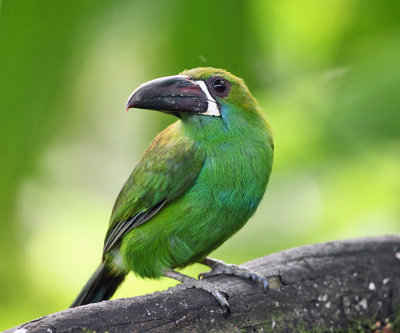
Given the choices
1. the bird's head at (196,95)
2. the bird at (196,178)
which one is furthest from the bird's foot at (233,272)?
the bird's head at (196,95)

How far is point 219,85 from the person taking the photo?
343 cm

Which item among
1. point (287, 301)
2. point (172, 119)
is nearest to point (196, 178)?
point (287, 301)

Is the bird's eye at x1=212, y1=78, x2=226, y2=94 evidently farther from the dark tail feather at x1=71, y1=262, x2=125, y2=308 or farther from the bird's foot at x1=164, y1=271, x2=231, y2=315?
the dark tail feather at x1=71, y1=262, x2=125, y2=308

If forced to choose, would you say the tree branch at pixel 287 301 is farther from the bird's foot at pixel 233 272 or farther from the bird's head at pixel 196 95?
the bird's head at pixel 196 95

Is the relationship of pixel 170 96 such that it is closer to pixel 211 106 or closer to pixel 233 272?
pixel 211 106

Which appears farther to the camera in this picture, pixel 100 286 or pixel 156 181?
pixel 100 286

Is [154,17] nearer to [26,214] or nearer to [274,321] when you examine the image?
[26,214]

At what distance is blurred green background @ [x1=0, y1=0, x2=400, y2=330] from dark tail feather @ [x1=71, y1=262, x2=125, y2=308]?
729mm

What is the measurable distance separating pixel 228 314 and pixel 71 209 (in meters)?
2.09

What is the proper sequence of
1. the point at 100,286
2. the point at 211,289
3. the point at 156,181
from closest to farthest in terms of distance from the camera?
1. the point at 211,289
2. the point at 156,181
3. the point at 100,286

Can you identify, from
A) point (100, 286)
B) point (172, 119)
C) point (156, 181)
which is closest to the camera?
point (156, 181)

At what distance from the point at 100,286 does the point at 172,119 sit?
55.9 inches

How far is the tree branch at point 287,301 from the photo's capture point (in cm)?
273

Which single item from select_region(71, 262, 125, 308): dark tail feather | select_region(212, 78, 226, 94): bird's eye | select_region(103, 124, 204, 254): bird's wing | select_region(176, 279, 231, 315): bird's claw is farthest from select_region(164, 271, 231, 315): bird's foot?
select_region(212, 78, 226, 94): bird's eye
